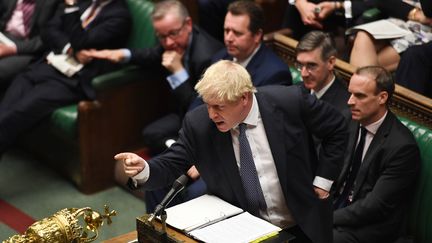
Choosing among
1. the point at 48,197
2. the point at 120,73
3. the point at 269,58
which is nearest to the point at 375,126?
the point at 269,58

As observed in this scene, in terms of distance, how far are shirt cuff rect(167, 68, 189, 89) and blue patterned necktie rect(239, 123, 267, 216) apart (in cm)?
128

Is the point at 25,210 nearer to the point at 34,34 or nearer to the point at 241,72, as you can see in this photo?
the point at 34,34

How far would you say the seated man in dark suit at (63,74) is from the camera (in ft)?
13.9

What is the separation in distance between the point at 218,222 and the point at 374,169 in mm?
863

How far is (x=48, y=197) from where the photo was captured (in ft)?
13.7

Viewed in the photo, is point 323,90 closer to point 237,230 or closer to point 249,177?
point 249,177

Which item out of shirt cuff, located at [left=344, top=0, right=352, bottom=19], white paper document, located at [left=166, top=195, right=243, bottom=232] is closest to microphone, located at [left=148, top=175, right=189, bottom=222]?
white paper document, located at [left=166, top=195, right=243, bottom=232]

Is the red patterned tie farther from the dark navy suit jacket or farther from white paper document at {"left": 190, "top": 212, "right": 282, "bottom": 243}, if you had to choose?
white paper document at {"left": 190, "top": 212, "right": 282, "bottom": 243}

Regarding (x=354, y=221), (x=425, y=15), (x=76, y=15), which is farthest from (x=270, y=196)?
(x=76, y=15)

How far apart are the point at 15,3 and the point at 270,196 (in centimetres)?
252

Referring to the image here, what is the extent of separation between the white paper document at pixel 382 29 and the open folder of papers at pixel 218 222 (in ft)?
5.09

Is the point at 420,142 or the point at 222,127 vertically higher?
the point at 222,127

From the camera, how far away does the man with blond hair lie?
268 centimetres

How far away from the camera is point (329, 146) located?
2.86m
